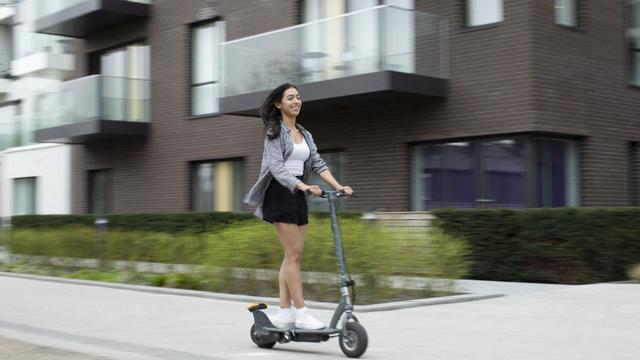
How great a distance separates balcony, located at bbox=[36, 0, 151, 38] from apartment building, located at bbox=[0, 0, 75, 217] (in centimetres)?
151

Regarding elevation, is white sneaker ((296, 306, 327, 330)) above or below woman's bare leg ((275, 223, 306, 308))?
below

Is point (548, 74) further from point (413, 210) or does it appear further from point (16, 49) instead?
point (16, 49)

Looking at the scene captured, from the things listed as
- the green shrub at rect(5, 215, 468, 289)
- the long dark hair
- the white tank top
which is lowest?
the green shrub at rect(5, 215, 468, 289)

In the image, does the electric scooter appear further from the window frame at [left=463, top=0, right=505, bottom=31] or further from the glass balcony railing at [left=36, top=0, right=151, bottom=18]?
the glass balcony railing at [left=36, top=0, right=151, bottom=18]

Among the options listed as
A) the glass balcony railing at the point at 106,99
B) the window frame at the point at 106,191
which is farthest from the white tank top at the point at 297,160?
the window frame at the point at 106,191

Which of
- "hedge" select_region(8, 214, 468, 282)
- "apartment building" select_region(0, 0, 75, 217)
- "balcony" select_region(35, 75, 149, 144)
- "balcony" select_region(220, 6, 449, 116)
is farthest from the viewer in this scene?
"apartment building" select_region(0, 0, 75, 217)

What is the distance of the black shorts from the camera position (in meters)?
6.09

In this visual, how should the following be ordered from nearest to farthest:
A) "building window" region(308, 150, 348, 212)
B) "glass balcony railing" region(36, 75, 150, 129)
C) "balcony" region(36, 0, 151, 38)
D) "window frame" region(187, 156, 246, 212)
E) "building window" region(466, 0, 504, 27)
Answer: "building window" region(466, 0, 504, 27) → "building window" region(308, 150, 348, 212) → "window frame" region(187, 156, 246, 212) → "balcony" region(36, 0, 151, 38) → "glass balcony railing" region(36, 75, 150, 129)

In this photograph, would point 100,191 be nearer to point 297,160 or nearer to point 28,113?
point 28,113

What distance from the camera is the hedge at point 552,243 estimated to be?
37.8 ft

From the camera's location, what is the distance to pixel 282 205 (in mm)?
6094

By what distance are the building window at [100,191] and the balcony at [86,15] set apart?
13.1ft

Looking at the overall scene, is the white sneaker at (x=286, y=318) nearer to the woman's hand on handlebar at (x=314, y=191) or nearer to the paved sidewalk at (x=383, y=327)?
the paved sidewalk at (x=383, y=327)

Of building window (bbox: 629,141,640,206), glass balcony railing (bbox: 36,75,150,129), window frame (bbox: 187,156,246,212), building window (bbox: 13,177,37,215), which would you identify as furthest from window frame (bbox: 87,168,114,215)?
building window (bbox: 629,141,640,206)
